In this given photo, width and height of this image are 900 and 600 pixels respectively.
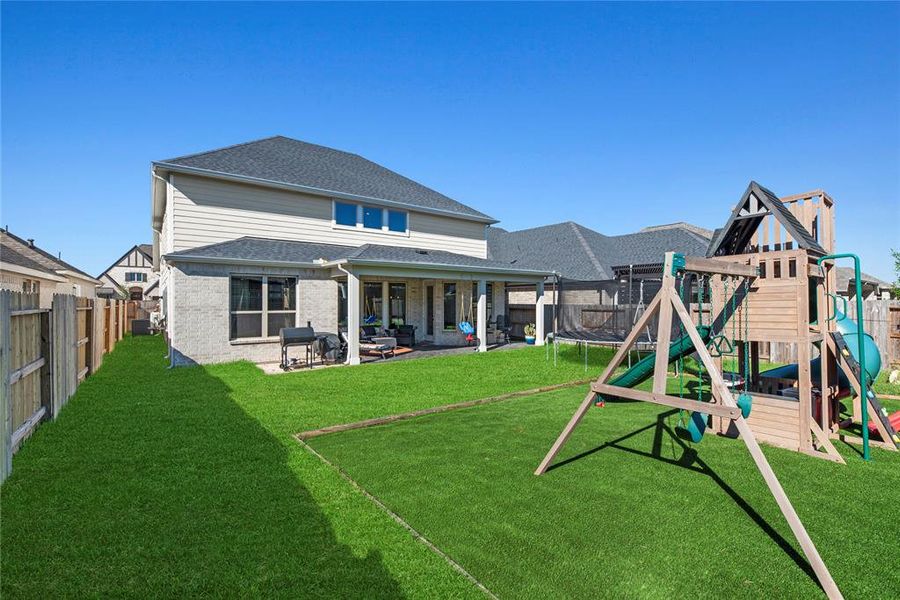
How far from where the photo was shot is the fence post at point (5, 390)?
4.08 metres

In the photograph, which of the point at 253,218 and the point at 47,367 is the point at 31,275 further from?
the point at 47,367

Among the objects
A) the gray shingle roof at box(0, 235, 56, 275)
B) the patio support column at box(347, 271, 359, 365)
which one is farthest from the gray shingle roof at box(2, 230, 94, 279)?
the patio support column at box(347, 271, 359, 365)

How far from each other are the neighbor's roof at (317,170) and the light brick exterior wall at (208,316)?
11.4 feet

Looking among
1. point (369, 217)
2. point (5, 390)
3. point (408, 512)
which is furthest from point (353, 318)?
point (408, 512)

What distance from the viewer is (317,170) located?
16469 millimetres

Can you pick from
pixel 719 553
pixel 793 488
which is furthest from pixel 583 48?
pixel 719 553

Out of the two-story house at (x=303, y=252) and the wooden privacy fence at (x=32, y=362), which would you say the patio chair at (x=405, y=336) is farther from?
the wooden privacy fence at (x=32, y=362)

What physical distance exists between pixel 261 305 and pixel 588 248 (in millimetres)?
18104

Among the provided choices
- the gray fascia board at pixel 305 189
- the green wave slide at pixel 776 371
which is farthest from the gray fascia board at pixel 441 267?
the green wave slide at pixel 776 371

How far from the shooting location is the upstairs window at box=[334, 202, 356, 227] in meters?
15.6

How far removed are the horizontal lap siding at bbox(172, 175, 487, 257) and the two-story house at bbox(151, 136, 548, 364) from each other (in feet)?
0.11

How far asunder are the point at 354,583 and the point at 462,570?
27.6 inches

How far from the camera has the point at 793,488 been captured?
4.18 meters

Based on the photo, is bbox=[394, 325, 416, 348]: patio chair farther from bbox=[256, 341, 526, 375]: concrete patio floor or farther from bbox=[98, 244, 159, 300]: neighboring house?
bbox=[98, 244, 159, 300]: neighboring house
